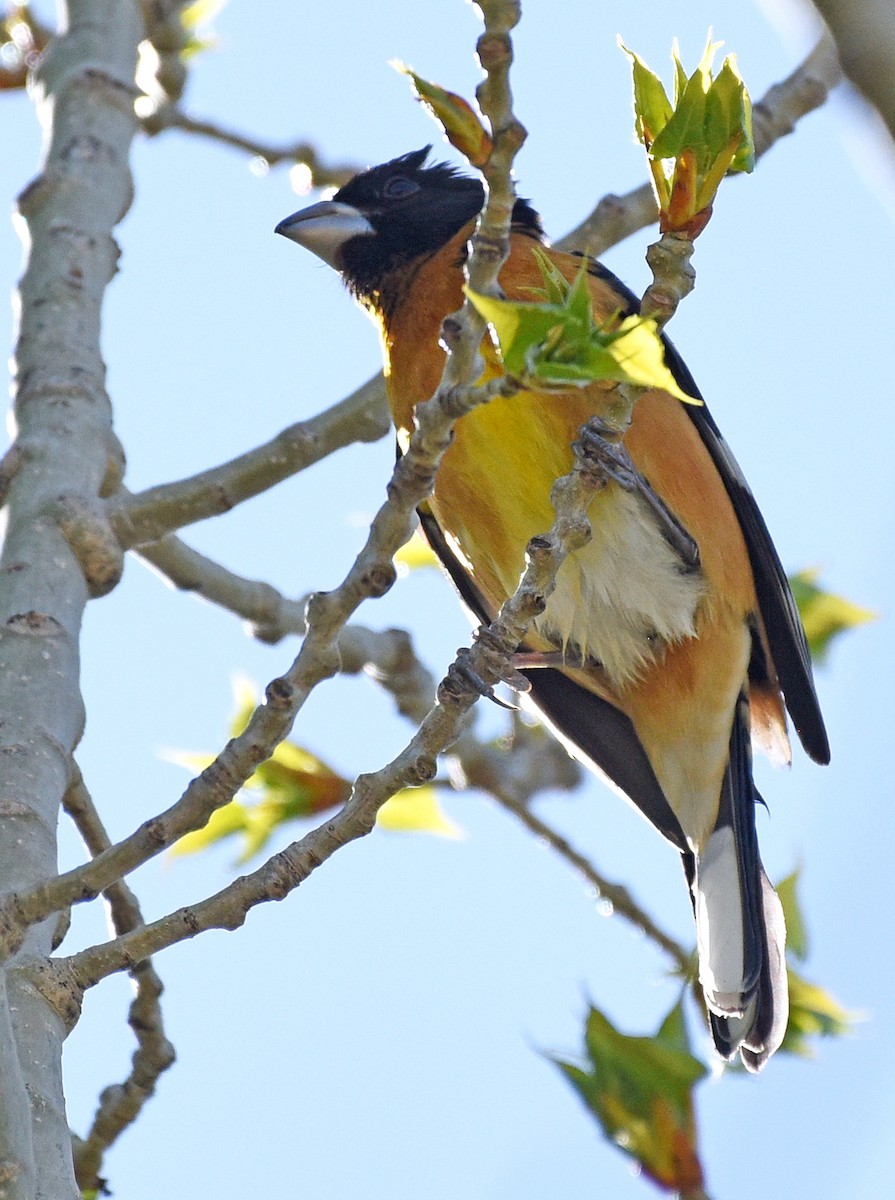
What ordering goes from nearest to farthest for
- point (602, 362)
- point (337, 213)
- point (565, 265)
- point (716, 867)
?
point (602, 362)
point (565, 265)
point (716, 867)
point (337, 213)

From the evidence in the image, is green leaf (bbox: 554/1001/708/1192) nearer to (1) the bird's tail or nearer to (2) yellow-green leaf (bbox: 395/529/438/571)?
(1) the bird's tail

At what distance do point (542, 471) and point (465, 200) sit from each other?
60.7 inches

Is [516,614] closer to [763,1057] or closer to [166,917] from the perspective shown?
[166,917]

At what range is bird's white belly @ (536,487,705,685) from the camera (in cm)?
412

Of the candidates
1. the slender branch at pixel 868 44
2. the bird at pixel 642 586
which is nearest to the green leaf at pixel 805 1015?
the bird at pixel 642 586

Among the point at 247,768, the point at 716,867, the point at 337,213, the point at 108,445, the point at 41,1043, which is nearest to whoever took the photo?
the point at 41,1043

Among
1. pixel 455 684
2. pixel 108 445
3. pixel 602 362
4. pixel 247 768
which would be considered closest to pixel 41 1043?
pixel 247 768

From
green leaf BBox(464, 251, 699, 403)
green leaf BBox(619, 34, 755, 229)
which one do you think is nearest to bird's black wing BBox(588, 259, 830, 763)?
green leaf BBox(619, 34, 755, 229)

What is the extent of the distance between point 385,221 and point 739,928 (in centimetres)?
247

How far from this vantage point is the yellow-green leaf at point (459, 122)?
7.72 feet

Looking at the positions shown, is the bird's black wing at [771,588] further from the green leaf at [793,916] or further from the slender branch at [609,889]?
the slender branch at [609,889]

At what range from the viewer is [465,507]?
13.8 ft

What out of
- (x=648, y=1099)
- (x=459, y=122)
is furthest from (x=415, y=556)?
(x=459, y=122)

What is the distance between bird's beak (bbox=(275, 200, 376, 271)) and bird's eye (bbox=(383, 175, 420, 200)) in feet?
Answer: 0.52
